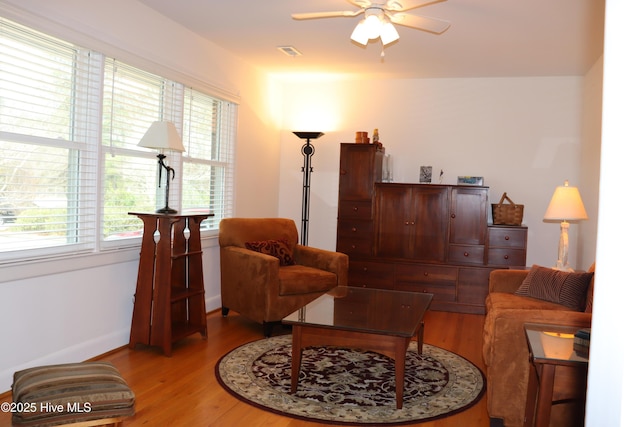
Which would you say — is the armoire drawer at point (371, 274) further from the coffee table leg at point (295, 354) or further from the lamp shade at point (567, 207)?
the coffee table leg at point (295, 354)

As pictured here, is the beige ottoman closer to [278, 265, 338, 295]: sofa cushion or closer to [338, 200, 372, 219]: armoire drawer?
[278, 265, 338, 295]: sofa cushion

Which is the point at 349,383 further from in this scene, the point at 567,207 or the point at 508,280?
the point at 567,207

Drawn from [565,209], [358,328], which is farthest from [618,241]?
[565,209]

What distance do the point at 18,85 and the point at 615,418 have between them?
10.6 feet

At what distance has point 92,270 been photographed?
11.6ft

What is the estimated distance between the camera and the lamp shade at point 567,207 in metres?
3.99

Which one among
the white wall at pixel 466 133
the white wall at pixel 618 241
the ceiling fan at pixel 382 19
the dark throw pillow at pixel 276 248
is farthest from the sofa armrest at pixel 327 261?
the white wall at pixel 618 241

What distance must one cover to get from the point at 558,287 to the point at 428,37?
2.26 metres

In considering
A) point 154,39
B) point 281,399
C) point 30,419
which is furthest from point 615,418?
point 154,39

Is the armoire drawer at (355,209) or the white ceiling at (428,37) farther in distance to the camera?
the armoire drawer at (355,209)

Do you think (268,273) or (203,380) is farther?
(268,273)

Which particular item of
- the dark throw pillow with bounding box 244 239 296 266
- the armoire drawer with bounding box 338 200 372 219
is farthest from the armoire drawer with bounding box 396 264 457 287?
the dark throw pillow with bounding box 244 239 296 266

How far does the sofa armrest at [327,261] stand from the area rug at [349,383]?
0.90m

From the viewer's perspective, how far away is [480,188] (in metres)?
5.27
